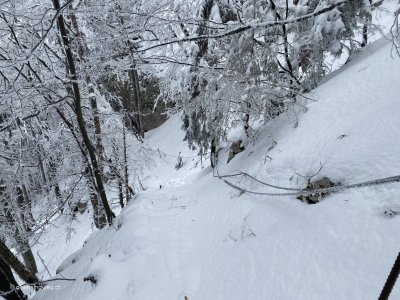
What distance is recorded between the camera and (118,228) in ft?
16.8

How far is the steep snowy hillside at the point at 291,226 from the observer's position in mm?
2434

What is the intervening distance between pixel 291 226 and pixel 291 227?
1 cm

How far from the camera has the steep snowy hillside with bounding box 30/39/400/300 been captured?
243cm

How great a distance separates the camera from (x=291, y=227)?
3.03 meters

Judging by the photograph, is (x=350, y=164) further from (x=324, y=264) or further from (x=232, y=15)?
(x=232, y=15)

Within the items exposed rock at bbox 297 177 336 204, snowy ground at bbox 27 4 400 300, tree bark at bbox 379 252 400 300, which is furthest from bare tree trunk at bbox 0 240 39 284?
tree bark at bbox 379 252 400 300

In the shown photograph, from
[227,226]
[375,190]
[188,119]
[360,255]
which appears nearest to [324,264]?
[360,255]

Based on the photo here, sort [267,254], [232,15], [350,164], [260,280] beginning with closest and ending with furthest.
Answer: [260,280] < [267,254] < [350,164] < [232,15]

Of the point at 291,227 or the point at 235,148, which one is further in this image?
the point at 235,148

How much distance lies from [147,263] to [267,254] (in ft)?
4.85

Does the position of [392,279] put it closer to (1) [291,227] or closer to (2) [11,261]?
(1) [291,227]

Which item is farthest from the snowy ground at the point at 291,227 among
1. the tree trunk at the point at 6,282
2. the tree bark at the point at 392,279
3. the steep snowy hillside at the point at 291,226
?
the tree bark at the point at 392,279

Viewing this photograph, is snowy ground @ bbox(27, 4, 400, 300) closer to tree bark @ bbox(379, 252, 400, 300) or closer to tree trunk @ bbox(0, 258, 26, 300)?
tree trunk @ bbox(0, 258, 26, 300)

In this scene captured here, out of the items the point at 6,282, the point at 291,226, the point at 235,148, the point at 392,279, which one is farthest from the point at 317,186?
the point at 6,282
